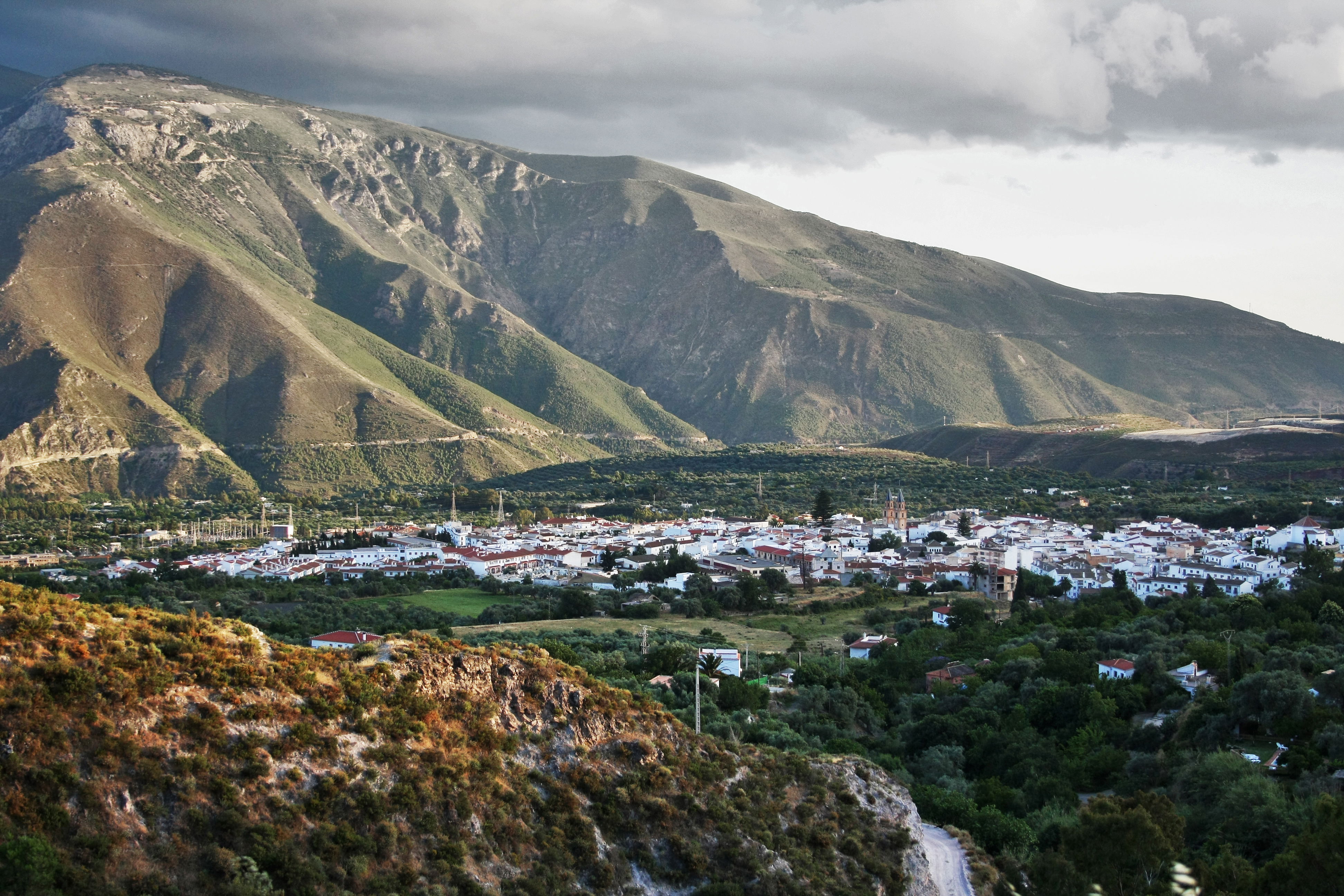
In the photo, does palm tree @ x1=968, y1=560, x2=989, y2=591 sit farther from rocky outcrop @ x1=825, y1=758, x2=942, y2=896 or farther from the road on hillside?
rocky outcrop @ x1=825, y1=758, x2=942, y2=896

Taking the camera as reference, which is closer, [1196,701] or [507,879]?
[507,879]

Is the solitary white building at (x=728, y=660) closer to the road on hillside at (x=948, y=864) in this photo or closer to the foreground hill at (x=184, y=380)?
the road on hillside at (x=948, y=864)

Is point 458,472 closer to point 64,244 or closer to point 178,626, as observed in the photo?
point 64,244

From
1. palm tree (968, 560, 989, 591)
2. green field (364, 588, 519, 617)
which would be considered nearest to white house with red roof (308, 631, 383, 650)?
green field (364, 588, 519, 617)

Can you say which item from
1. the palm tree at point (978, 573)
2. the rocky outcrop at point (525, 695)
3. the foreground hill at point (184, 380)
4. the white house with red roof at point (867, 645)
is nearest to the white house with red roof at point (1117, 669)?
the white house with red roof at point (867, 645)

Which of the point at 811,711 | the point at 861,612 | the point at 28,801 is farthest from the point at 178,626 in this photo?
the point at 861,612
